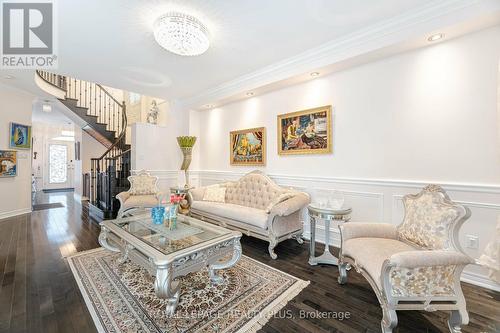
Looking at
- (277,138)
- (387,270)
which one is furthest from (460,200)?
(277,138)

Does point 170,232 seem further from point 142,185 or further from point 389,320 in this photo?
point 142,185

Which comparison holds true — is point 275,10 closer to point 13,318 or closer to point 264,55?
point 264,55

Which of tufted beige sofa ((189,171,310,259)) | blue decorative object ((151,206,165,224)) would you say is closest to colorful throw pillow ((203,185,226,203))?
tufted beige sofa ((189,171,310,259))

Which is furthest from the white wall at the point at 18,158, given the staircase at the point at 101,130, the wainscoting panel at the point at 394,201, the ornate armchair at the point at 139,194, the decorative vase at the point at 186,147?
the wainscoting panel at the point at 394,201

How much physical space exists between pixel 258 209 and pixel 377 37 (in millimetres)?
2946

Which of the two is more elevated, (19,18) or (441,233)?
(19,18)

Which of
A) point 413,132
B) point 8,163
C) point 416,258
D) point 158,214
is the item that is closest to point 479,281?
point 416,258

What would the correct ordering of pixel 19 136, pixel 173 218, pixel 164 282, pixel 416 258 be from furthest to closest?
pixel 19 136 → pixel 173 218 → pixel 164 282 → pixel 416 258

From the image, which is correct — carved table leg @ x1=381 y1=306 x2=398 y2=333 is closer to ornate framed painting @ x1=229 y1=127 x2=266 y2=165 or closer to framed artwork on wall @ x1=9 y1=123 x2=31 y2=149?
ornate framed painting @ x1=229 y1=127 x2=266 y2=165

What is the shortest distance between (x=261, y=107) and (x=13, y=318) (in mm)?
4263

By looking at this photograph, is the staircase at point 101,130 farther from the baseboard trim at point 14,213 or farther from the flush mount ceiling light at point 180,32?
the flush mount ceiling light at point 180,32

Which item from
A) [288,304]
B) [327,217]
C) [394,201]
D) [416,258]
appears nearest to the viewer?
[416,258]

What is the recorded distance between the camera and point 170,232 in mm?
2396

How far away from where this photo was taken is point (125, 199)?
A: 4293 mm
